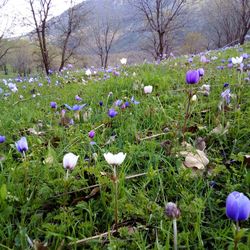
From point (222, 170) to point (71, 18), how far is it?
22326 millimetres

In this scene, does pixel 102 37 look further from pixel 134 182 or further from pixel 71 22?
pixel 134 182

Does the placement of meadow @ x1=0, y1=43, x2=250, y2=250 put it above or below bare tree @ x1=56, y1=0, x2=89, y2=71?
below

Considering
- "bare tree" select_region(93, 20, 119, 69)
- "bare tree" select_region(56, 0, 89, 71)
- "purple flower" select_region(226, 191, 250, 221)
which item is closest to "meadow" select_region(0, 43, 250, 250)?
"purple flower" select_region(226, 191, 250, 221)

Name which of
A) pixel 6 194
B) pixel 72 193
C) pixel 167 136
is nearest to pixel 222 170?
pixel 167 136

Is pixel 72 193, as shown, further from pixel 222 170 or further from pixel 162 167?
pixel 222 170

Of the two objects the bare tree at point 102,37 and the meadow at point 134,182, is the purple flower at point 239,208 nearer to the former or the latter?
the meadow at point 134,182

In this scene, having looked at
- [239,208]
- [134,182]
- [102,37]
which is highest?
[102,37]

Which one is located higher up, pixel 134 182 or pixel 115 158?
pixel 115 158

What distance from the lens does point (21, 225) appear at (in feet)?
4.16

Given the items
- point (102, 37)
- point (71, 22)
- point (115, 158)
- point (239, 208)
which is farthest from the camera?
point (102, 37)

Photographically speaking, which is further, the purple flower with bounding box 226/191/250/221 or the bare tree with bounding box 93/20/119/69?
the bare tree with bounding box 93/20/119/69

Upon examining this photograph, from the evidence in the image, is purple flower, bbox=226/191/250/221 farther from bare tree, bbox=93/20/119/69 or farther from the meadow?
bare tree, bbox=93/20/119/69

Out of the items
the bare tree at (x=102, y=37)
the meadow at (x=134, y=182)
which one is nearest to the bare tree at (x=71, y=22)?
the meadow at (x=134, y=182)

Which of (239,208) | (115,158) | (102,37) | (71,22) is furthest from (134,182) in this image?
(102,37)
